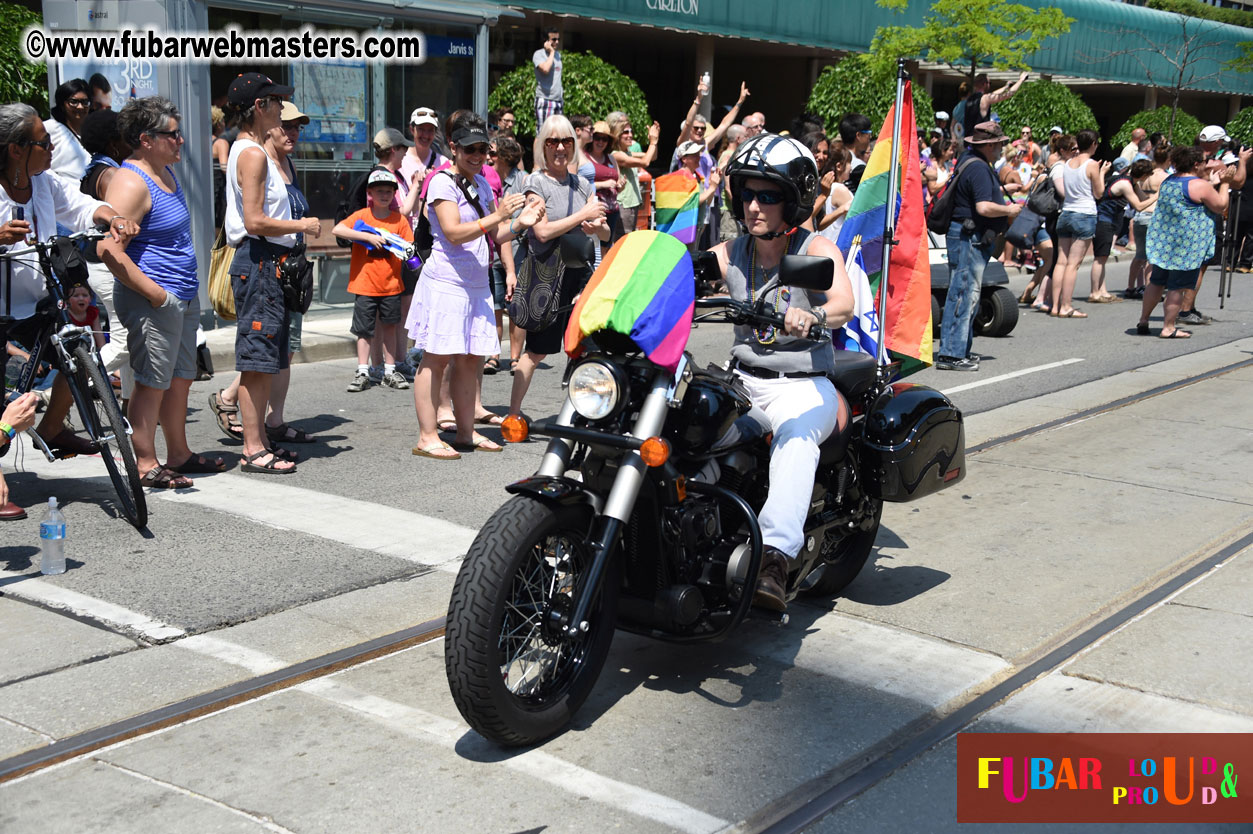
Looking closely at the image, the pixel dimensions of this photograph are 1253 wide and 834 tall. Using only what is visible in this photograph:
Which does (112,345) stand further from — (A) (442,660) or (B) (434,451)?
(A) (442,660)

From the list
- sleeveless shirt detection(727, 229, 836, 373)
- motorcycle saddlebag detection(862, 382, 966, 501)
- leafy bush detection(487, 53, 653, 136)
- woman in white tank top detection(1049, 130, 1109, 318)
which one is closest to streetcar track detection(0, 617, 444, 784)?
sleeveless shirt detection(727, 229, 836, 373)

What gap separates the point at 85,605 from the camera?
15.7 feet

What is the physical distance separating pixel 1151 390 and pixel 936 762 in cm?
697

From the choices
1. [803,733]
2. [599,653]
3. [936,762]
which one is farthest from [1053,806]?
[599,653]

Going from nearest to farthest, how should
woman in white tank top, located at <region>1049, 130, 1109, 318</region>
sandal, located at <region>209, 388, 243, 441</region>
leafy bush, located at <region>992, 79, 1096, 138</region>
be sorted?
sandal, located at <region>209, 388, 243, 441</region> → woman in white tank top, located at <region>1049, 130, 1109, 318</region> → leafy bush, located at <region>992, 79, 1096, 138</region>

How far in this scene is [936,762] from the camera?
3727 mm

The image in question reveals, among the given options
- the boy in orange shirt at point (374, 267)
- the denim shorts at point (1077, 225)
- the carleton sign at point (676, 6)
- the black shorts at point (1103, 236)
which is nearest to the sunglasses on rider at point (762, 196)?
the boy in orange shirt at point (374, 267)

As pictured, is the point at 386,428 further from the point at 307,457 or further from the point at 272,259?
the point at 272,259

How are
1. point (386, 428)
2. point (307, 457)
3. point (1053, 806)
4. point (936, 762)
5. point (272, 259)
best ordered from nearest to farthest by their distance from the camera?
1. point (1053, 806)
2. point (936, 762)
3. point (272, 259)
4. point (307, 457)
5. point (386, 428)

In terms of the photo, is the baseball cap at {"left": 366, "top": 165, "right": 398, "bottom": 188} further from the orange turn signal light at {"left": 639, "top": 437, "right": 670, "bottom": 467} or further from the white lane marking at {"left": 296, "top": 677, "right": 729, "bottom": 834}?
the orange turn signal light at {"left": 639, "top": 437, "right": 670, "bottom": 467}

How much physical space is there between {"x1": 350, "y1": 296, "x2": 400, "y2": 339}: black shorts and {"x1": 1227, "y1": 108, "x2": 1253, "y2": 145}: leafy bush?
78.9ft

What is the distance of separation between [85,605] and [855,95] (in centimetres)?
1894

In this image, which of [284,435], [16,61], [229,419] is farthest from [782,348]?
[16,61]

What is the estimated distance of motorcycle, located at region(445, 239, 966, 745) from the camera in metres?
3.51
